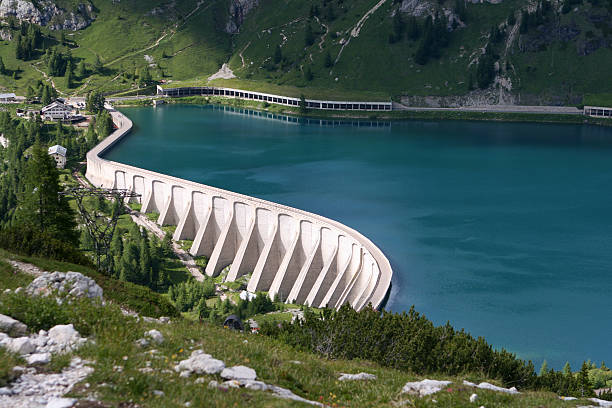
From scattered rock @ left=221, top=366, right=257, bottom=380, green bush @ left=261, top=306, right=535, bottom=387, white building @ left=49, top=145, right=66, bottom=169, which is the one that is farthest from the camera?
white building @ left=49, top=145, right=66, bottom=169

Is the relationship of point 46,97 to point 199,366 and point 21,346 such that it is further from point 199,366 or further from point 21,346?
point 199,366

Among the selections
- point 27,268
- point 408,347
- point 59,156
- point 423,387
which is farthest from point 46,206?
point 59,156

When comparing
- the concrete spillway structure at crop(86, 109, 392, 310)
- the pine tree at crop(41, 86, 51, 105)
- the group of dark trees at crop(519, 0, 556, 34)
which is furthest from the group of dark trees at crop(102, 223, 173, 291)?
the group of dark trees at crop(519, 0, 556, 34)

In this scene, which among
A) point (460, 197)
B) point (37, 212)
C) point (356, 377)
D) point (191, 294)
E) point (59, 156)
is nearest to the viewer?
point (356, 377)

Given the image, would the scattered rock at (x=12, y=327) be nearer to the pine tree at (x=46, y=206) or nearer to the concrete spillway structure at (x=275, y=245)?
the pine tree at (x=46, y=206)

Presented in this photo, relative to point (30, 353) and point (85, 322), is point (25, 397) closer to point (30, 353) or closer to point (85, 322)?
point (30, 353)

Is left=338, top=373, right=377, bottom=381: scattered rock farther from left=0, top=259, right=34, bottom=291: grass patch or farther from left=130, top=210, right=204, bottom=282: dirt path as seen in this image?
left=130, top=210, right=204, bottom=282: dirt path
